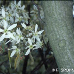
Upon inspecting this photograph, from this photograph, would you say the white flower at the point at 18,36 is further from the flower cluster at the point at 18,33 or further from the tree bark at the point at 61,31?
the tree bark at the point at 61,31

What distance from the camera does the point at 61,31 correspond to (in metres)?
0.84

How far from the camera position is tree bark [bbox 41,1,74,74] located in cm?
80

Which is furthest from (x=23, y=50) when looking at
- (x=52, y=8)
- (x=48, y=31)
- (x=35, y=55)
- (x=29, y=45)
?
(x=35, y=55)

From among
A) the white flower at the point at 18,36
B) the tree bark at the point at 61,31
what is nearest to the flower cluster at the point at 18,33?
the white flower at the point at 18,36

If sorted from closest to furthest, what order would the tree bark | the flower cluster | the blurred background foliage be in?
the tree bark
the flower cluster
the blurred background foliage

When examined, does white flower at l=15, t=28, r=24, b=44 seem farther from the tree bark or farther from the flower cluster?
the tree bark

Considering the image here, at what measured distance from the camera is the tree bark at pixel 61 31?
803 millimetres

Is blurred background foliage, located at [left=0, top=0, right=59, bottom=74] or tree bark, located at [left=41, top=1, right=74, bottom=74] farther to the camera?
blurred background foliage, located at [left=0, top=0, right=59, bottom=74]

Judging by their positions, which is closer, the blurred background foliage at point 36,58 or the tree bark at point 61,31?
the tree bark at point 61,31

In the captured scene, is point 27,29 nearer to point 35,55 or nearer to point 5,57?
point 5,57

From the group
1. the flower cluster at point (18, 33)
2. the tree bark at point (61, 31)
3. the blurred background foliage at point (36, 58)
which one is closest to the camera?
the tree bark at point (61, 31)

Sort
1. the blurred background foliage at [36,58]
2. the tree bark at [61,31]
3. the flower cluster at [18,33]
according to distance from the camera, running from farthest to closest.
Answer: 1. the blurred background foliage at [36,58]
2. the flower cluster at [18,33]
3. the tree bark at [61,31]

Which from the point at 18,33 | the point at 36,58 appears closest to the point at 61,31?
the point at 18,33

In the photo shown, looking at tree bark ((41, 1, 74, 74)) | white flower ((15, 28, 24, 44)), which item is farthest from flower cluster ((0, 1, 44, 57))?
tree bark ((41, 1, 74, 74))
